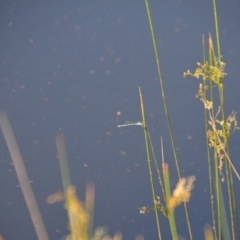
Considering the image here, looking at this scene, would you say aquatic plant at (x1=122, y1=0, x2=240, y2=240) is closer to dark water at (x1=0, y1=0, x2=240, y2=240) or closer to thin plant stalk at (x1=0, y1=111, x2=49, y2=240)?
dark water at (x1=0, y1=0, x2=240, y2=240)

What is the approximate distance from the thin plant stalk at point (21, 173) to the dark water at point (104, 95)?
22 mm

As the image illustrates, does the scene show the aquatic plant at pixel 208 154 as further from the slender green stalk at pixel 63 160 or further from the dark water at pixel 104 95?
the slender green stalk at pixel 63 160

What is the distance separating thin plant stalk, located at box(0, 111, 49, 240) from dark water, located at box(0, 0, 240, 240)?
2cm

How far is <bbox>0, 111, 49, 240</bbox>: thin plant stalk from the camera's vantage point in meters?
3.20

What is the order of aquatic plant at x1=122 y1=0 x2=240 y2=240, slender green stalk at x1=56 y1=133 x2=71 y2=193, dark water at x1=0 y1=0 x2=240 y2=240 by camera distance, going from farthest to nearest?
slender green stalk at x1=56 y1=133 x2=71 y2=193 → dark water at x1=0 y1=0 x2=240 y2=240 → aquatic plant at x1=122 y1=0 x2=240 y2=240

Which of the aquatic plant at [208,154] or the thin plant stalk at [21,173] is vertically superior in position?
the thin plant stalk at [21,173]

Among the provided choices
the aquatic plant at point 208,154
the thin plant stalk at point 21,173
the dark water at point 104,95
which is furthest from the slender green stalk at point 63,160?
the aquatic plant at point 208,154

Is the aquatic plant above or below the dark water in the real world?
below

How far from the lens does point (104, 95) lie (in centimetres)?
309

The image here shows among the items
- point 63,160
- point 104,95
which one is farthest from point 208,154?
point 63,160

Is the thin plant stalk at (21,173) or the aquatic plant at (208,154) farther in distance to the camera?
the thin plant stalk at (21,173)

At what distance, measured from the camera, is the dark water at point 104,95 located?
296cm

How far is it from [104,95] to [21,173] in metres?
0.46

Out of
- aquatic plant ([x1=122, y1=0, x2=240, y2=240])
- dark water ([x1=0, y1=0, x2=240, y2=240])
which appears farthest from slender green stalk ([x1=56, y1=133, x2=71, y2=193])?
aquatic plant ([x1=122, y1=0, x2=240, y2=240])
